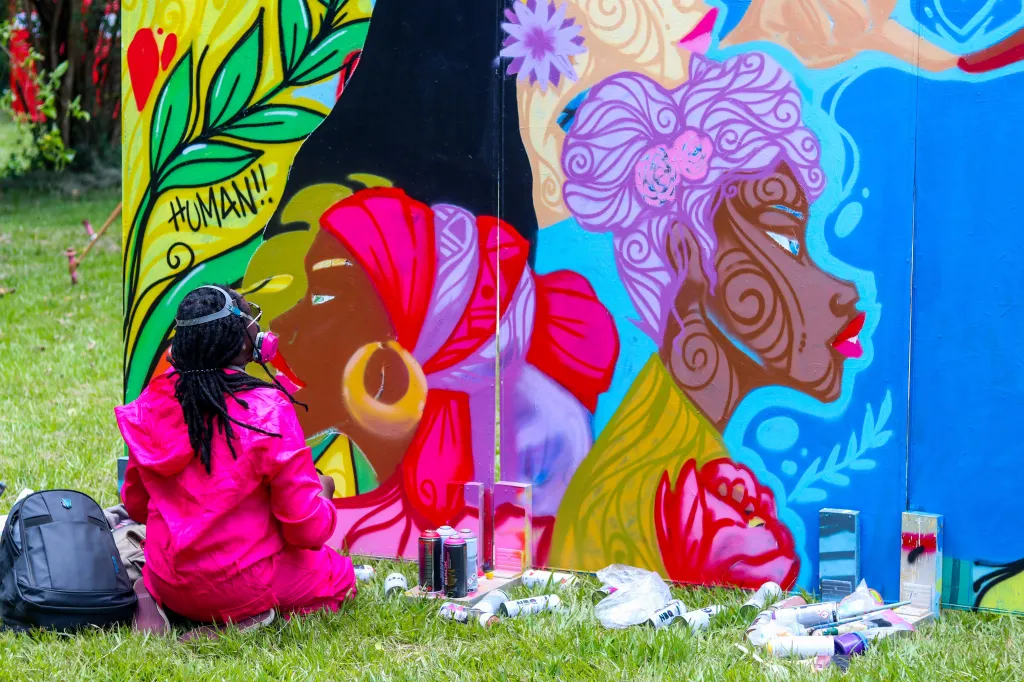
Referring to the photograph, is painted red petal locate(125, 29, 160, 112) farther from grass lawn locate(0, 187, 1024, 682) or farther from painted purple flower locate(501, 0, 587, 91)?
grass lawn locate(0, 187, 1024, 682)

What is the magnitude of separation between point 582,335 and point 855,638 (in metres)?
1.74

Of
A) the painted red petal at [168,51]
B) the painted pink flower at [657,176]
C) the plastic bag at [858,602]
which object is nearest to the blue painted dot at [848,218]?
the painted pink flower at [657,176]

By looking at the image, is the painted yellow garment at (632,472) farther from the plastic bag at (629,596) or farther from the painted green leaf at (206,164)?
the painted green leaf at (206,164)

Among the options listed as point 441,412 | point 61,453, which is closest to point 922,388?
point 441,412

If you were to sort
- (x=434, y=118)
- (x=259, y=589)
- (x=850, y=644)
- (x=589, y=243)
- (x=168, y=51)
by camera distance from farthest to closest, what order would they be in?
1. (x=168, y=51)
2. (x=434, y=118)
3. (x=589, y=243)
4. (x=259, y=589)
5. (x=850, y=644)

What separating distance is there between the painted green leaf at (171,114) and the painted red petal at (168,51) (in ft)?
0.16

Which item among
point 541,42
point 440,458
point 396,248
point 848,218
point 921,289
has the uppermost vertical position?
point 541,42

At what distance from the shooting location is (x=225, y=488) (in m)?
4.27

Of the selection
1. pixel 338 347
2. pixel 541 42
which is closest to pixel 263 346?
pixel 338 347

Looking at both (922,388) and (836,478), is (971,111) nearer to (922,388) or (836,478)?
(922,388)

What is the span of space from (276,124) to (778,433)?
2795 millimetres

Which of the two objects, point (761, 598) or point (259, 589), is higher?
point (259, 589)

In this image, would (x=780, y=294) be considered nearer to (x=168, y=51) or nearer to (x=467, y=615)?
(x=467, y=615)

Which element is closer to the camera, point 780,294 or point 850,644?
point 850,644
